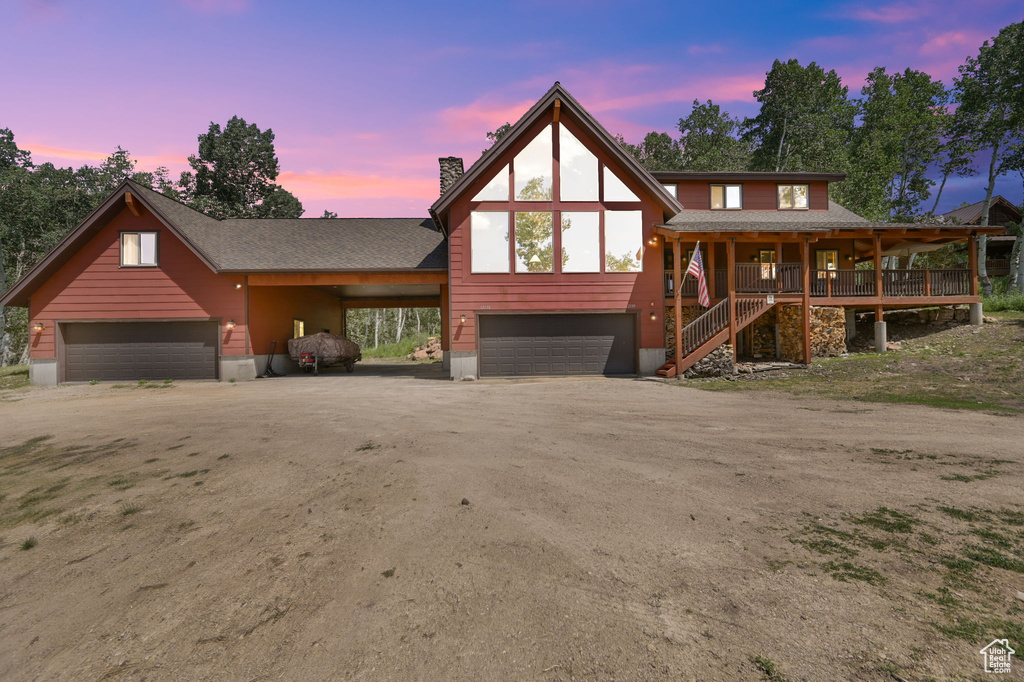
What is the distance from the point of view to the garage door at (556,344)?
1738 centimetres

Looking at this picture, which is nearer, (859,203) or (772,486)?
(772,486)

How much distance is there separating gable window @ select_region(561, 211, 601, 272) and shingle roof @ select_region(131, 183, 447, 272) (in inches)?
206

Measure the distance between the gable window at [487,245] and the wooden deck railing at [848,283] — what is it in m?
7.13

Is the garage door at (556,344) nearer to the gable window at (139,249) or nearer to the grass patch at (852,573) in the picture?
the gable window at (139,249)

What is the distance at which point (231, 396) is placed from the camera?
12.8m

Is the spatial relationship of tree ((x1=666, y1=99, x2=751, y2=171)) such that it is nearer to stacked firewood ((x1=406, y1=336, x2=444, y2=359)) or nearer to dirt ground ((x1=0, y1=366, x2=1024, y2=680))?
stacked firewood ((x1=406, y1=336, x2=444, y2=359))

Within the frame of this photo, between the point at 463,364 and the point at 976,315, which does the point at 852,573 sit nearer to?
the point at 463,364

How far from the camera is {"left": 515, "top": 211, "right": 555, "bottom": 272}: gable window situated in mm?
17297

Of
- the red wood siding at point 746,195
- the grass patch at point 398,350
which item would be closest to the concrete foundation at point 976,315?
the red wood siding at point 746,195

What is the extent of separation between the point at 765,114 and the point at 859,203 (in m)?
15.1

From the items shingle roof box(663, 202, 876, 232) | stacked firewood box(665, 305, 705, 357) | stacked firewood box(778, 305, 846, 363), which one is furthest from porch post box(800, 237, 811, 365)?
stacked firewood box(665, 305, 705, 357)

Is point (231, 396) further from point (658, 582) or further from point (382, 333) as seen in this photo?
point (382, 333)

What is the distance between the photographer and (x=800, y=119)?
133 ft

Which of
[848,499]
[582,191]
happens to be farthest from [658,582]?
[582,191]
